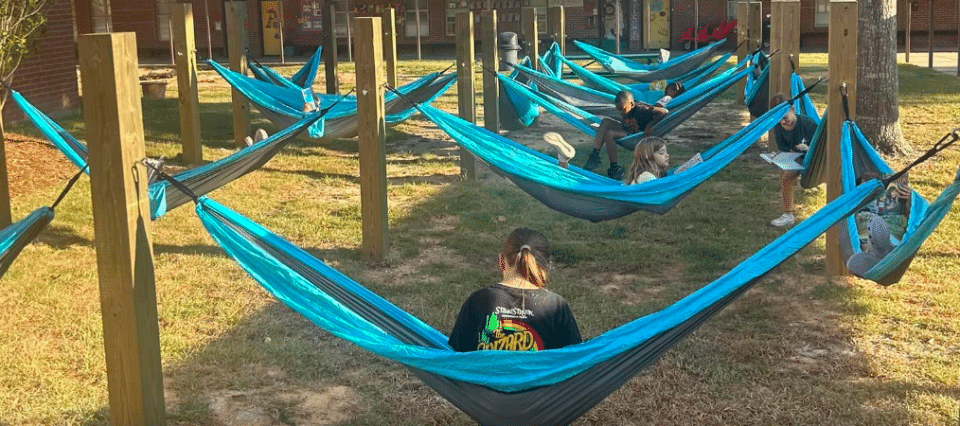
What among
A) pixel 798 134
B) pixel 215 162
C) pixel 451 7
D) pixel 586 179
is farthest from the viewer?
pixel 451 7

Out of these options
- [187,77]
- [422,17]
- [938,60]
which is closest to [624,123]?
[187,77]

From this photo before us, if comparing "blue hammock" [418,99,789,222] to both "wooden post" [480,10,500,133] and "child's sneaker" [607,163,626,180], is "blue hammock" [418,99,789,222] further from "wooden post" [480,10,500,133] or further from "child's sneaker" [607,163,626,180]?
"wooden post" [480,10,500,133]

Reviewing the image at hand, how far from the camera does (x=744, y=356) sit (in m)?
4.70

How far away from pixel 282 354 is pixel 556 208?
1993 mm

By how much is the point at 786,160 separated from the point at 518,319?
393 centimetres

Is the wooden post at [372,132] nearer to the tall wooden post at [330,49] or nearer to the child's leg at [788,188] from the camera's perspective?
the child's leg at [788,188]

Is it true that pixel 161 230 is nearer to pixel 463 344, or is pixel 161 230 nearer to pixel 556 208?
pixel 556 208

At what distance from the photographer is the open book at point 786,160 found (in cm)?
673

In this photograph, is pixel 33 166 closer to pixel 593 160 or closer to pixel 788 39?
pixel 593 160

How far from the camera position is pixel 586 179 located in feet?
20.0

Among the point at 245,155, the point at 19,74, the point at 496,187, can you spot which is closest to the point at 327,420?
the point at 245,155

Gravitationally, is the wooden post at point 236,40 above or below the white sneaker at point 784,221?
above

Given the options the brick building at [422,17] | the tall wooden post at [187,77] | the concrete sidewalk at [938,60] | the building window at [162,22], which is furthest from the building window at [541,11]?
the tall wooden post at [187,77]

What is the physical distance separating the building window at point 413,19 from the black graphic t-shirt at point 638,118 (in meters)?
17.3
